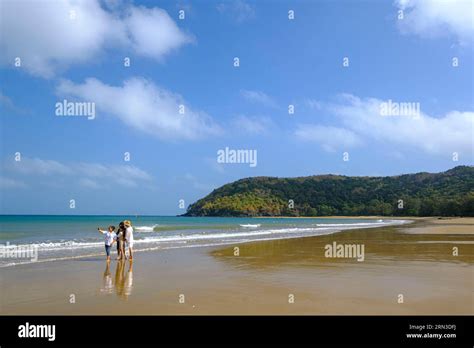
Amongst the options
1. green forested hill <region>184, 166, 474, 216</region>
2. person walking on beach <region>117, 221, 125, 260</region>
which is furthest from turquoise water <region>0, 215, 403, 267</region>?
green forested hill <region>184, 166, 474, 216</region>

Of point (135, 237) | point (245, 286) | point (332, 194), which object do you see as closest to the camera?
point (245, 286)

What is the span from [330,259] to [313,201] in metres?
145

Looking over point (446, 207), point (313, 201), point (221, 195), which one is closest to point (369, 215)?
point (313, 201)

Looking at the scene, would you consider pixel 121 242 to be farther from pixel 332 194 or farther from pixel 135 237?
pixel 332 194

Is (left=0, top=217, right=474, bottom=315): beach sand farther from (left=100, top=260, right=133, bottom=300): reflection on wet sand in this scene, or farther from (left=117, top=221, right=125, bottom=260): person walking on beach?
(left=117, top=221, right=125, bottom=260): person walking on beach

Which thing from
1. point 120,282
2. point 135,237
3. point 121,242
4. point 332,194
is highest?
point 332,194

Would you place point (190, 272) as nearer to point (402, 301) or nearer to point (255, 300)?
point (255, 300)

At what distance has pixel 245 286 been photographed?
1048 centimetres

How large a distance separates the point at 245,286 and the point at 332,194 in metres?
159

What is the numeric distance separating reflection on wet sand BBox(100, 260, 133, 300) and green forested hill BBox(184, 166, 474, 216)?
124410 millimetres

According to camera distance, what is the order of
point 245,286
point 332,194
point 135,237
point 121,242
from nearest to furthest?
point 245,286, point 121,242, point 135,237, point 332,194

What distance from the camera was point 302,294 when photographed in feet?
30.6

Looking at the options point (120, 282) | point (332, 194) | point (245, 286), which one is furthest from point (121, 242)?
point (332, 194)

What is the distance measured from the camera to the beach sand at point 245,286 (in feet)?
27.0
